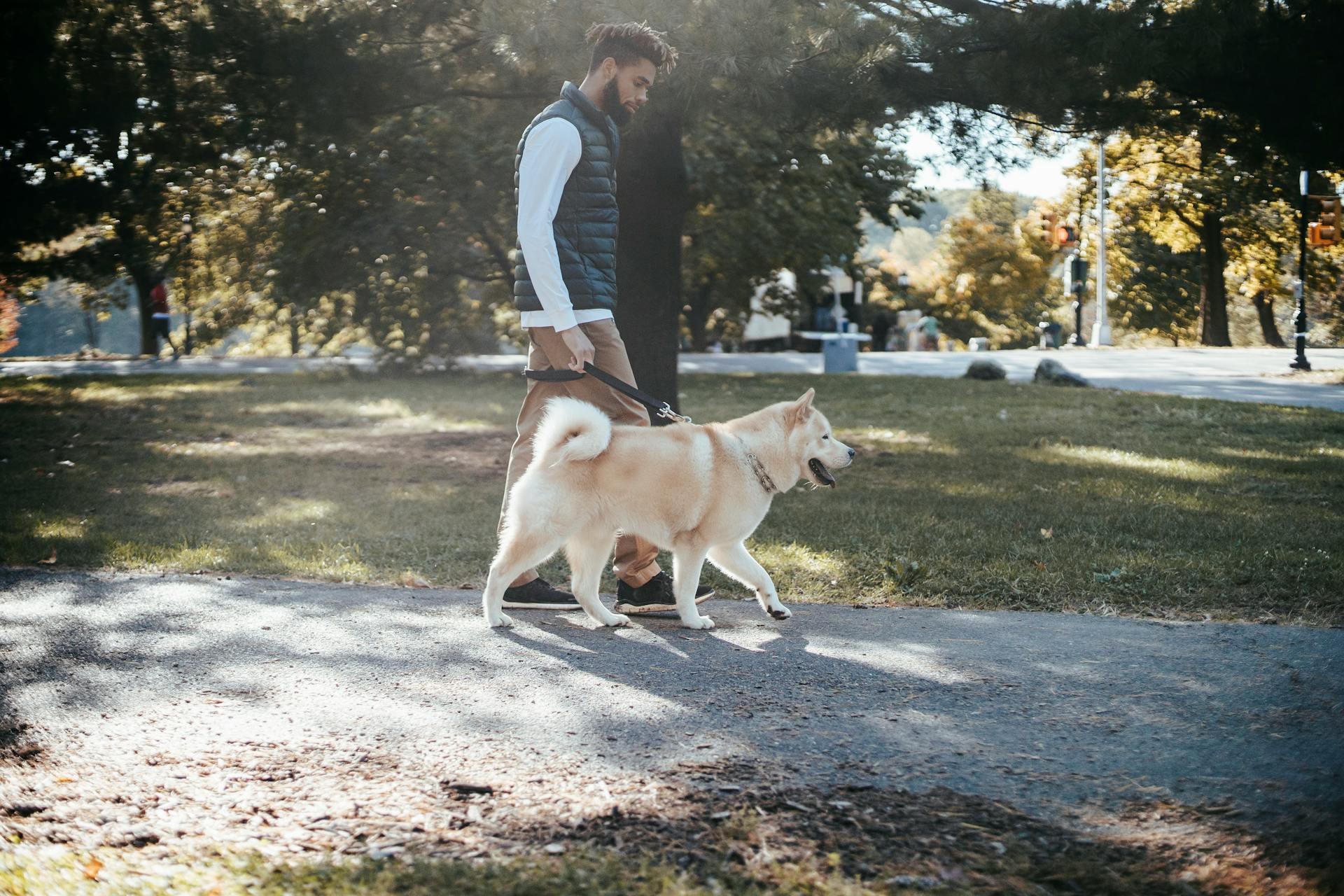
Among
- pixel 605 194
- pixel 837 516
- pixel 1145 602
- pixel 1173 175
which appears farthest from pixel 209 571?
pixel 1173 175

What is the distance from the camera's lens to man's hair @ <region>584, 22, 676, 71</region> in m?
4.80

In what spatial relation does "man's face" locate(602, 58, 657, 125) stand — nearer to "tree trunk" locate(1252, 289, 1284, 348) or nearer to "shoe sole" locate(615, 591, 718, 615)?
"shoe sole" locate(615, 591, 718, 615)

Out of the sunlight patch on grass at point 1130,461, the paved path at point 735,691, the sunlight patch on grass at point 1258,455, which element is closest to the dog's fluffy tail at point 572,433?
the paved path at point 735,691

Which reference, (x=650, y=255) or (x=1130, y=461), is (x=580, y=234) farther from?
(x=1130, y=461)

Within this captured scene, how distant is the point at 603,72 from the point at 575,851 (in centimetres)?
335

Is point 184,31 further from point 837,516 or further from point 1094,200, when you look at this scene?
point 1094,200

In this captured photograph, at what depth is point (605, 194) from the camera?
4.95m

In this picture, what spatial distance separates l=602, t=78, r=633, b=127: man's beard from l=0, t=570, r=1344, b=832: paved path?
2.17 m

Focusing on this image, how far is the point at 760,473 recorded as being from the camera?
190 inches

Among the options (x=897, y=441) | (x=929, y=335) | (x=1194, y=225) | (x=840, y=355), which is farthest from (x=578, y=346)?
(x=929, y=335)

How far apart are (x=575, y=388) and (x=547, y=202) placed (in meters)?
0.81

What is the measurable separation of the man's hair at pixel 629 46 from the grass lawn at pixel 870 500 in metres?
2.53

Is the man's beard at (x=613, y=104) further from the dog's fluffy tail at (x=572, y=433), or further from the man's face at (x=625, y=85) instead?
the dog's fluffy tail at (x=572, y=433)

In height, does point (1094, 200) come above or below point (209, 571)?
above
